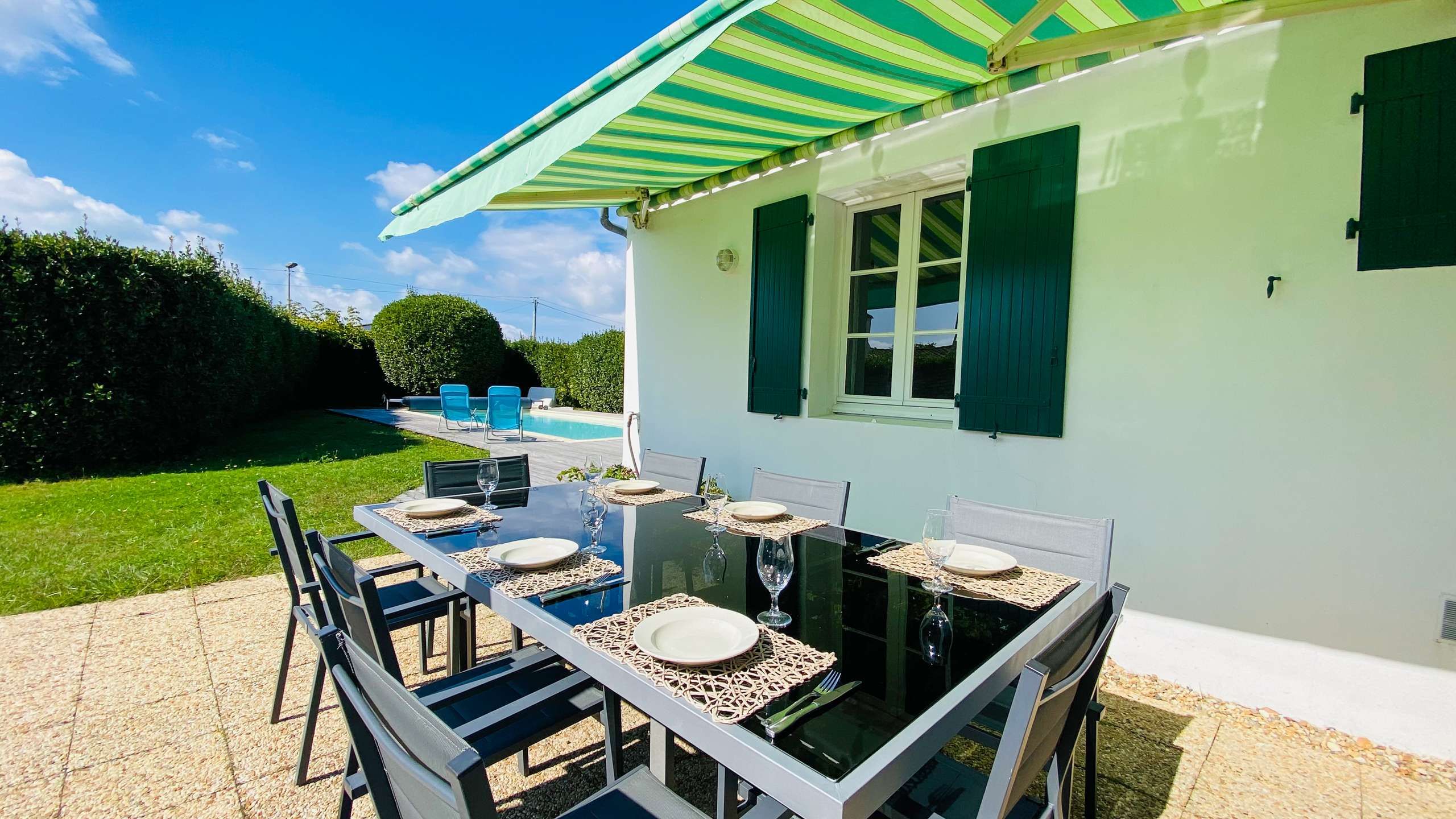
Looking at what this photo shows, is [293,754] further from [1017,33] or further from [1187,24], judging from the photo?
[1187,24]

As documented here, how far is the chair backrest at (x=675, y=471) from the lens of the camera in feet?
12.3

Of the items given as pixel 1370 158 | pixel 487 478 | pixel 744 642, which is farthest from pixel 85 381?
pixel 1370 158

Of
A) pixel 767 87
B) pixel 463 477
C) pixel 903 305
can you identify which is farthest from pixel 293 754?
pixel 903 305

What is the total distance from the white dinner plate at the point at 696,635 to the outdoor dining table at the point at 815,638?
10 cm

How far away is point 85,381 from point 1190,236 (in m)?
11.4

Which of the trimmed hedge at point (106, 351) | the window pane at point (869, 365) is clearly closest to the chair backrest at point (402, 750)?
the window pane at point (869, 365)

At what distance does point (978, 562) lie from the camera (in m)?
2.10

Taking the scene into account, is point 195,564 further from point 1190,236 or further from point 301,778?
point 1190,236

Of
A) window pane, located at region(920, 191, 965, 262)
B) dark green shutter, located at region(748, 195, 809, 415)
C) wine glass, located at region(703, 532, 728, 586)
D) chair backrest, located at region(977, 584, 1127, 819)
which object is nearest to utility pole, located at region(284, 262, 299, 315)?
dark green shutter, located at region(748, 195, 809, 415)

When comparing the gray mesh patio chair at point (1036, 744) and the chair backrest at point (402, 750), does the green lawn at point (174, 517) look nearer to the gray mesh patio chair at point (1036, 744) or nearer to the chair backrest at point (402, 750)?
the chair backrest at point (402, 750)

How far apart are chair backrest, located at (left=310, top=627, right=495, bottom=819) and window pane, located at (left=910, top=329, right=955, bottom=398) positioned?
3726mm

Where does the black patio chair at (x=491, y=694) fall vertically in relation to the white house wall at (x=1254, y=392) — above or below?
below

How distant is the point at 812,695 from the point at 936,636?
1.69ft

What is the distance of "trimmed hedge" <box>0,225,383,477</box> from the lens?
22.6 feet
